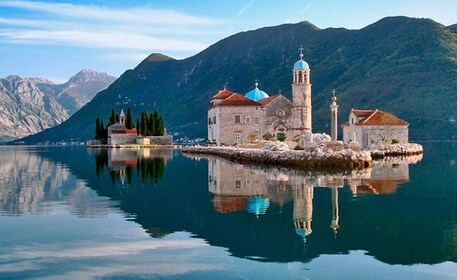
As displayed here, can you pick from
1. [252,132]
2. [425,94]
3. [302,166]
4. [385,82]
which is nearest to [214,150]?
[252,132]

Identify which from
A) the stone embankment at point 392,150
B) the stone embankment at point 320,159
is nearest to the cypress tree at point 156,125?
the stone embankment at point 392,150

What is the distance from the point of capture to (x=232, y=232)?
599 inches

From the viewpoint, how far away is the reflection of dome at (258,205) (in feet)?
61.4

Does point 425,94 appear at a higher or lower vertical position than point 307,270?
higher

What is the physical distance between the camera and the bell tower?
76219mm

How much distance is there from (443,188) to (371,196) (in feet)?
17.8

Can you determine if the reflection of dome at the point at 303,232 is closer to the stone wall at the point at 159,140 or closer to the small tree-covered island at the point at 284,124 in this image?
the small tree-covered island at the point at 284,124

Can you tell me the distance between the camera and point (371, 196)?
2295cm

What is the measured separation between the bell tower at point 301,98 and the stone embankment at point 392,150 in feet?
51.9

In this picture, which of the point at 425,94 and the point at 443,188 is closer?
the point at 443,188

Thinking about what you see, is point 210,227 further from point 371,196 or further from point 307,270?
point 371,196

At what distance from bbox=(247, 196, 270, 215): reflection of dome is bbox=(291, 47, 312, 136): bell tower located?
5507cm

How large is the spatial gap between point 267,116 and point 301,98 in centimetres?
480

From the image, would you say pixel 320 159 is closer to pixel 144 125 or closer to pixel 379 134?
pixel 379 134
